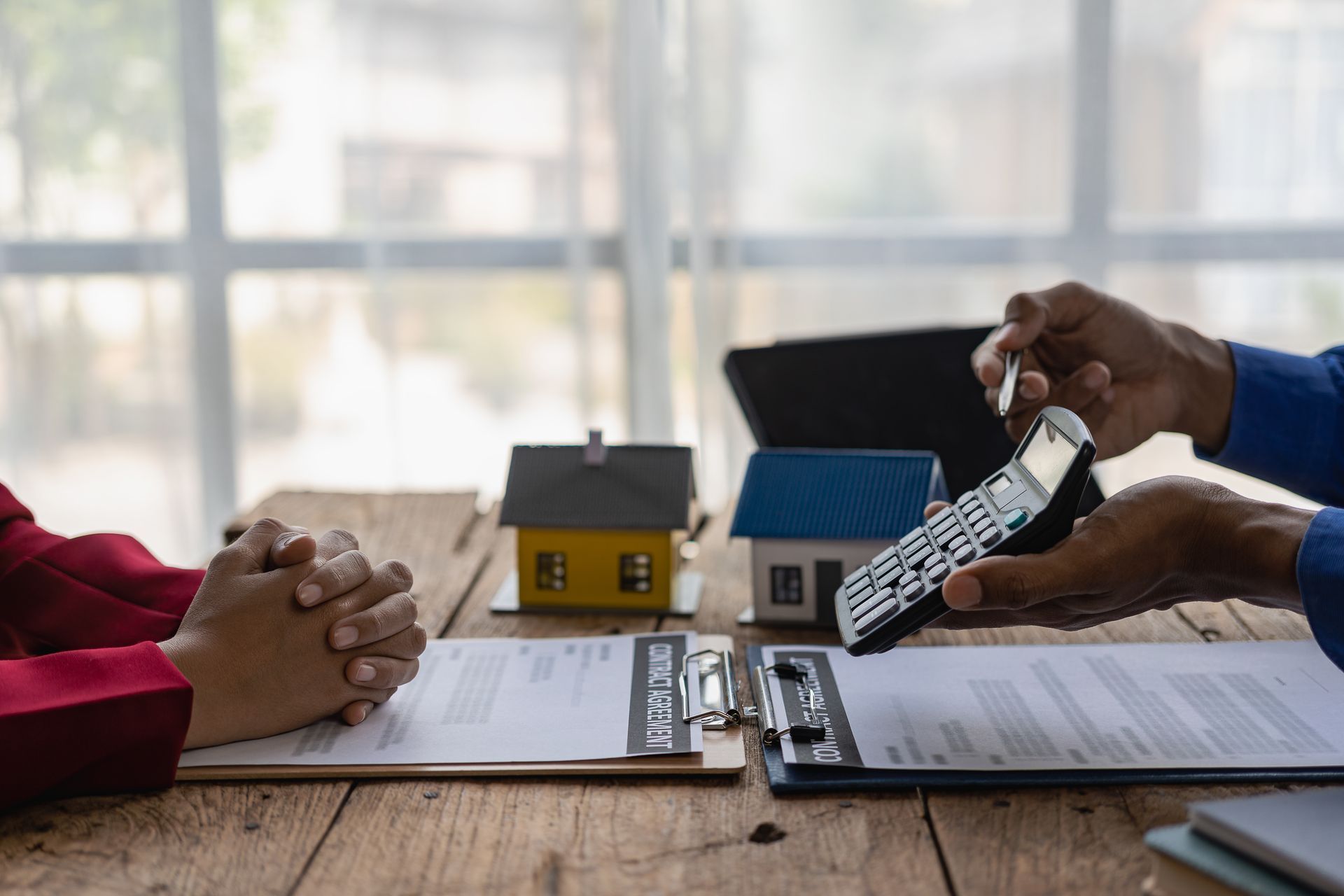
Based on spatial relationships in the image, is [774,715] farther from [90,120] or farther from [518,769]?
[90,120]

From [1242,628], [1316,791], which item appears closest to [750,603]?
[1242,628]

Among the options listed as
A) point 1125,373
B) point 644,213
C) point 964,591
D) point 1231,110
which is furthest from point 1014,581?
point 1231,110

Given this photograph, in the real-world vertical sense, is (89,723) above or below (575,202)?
below

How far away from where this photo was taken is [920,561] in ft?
2.44

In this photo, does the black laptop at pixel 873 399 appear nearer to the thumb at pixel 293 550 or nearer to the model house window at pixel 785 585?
the model house window at pixel 785 585

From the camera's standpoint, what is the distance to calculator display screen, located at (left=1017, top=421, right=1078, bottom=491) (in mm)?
655

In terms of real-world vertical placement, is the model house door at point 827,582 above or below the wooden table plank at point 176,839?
above

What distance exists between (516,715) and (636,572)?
27cm

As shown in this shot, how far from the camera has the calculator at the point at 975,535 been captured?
2.15 feet

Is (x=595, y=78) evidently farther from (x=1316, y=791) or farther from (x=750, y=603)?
(x=1316, y=791)

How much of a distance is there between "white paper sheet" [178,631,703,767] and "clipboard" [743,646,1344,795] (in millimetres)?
72

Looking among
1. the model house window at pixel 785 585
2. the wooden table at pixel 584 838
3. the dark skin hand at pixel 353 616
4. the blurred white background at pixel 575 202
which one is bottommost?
the wooden table at pixel 584 838

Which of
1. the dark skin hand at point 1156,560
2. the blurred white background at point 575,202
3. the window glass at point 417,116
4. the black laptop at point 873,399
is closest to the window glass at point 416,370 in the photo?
the blurred white background at point 575,202

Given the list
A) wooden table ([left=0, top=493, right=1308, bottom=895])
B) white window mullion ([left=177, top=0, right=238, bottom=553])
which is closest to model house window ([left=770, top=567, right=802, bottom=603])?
wooden table ([left=0, top=493, right=1308, bottom=895])
